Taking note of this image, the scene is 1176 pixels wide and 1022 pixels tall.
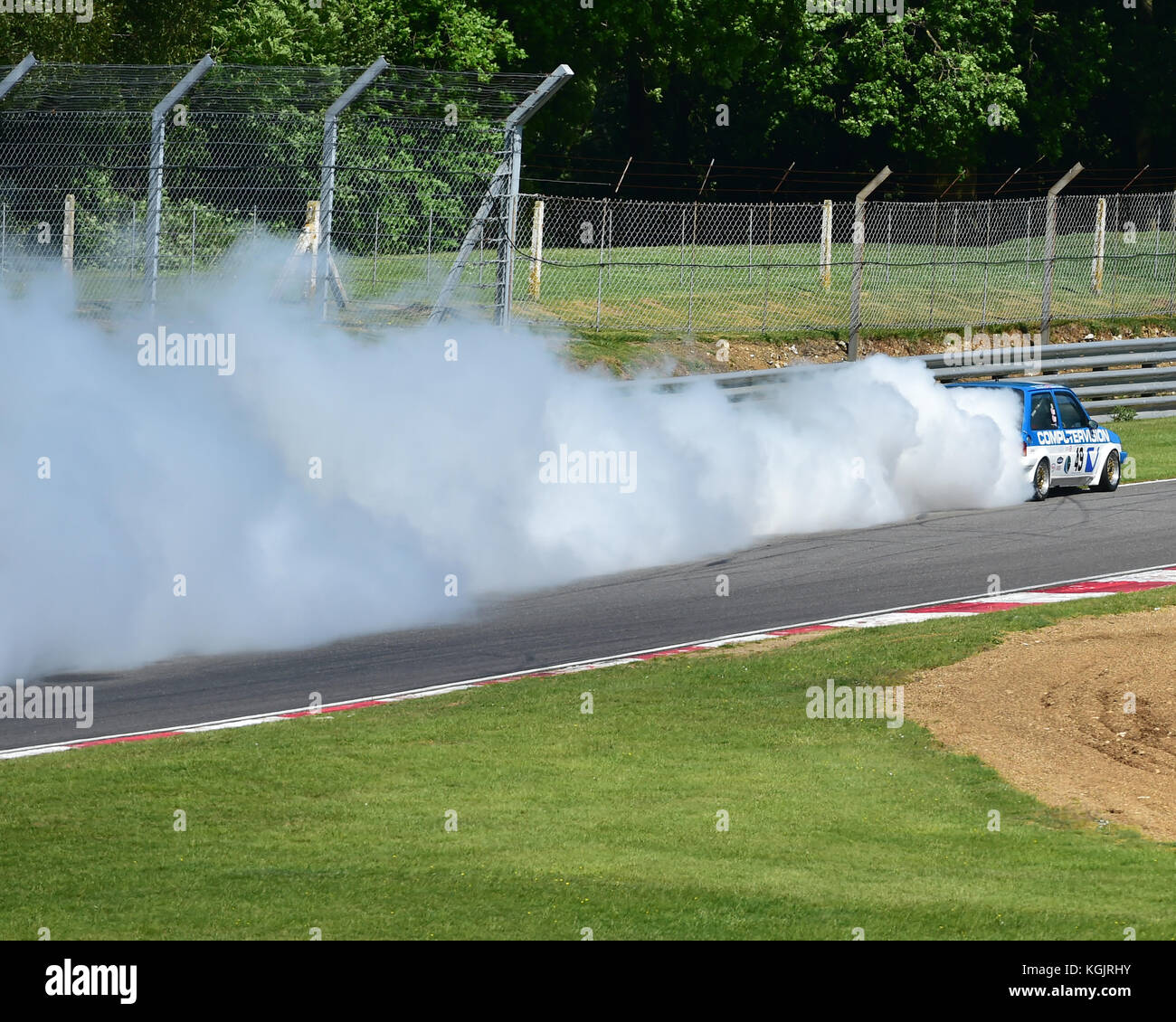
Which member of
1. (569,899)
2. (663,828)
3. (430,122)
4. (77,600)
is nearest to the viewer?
(569,899)

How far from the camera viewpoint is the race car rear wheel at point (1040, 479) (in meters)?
20.7

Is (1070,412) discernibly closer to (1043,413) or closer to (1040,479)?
(1043,413)

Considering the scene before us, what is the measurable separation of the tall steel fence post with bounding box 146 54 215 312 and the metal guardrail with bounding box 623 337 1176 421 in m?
10.9

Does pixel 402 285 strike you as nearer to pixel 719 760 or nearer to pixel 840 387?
pixel 840 387

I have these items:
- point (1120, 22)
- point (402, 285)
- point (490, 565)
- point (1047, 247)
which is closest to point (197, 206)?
point (402, 285)

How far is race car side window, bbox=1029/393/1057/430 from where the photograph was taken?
20719 mm

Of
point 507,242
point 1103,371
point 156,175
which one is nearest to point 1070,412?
point 1103,371

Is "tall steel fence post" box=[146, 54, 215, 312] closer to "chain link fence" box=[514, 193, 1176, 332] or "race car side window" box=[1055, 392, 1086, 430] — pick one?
"chain link fence" box=[514, 193, 1176, 332]

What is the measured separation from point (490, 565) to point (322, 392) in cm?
236

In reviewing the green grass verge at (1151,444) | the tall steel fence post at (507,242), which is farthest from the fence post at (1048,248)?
the tall steel fence post at (507,242)

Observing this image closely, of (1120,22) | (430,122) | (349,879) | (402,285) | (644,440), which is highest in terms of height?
(1120,22)

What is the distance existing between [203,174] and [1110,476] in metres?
11.9

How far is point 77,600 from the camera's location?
493 inches

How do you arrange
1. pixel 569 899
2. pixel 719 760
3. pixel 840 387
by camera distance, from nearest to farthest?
pixel 569 899
pixel 719 760
pixel 840 387
